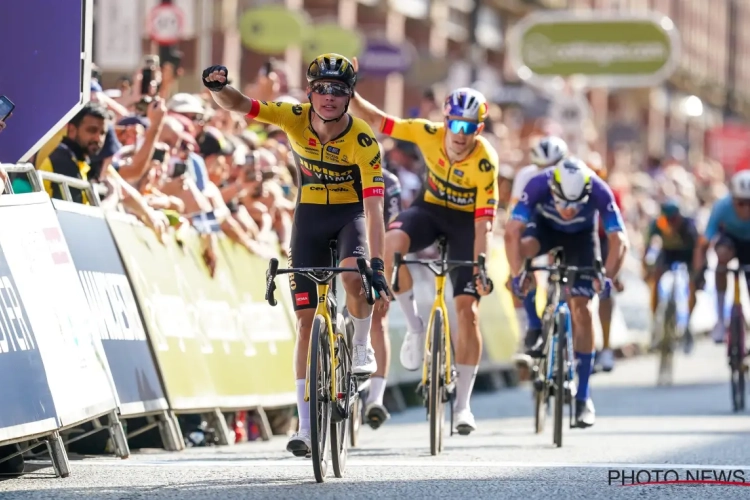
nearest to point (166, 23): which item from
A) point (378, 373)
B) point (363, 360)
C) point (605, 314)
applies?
point (605, 314)

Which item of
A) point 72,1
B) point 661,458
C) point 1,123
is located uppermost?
point 72,1

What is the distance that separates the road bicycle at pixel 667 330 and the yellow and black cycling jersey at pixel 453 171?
882 centimetres

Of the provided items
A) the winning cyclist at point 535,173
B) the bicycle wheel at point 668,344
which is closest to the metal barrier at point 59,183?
the winning cyclist at point 535,173

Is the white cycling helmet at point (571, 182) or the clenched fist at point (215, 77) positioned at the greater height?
the clenched fist at point (215, 77)

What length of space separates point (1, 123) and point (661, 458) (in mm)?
4275

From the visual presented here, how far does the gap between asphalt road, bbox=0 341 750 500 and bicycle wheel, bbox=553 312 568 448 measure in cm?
15

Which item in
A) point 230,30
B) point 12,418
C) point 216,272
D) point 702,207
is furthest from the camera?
point 702,207

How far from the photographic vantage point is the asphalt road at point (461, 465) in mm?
8727

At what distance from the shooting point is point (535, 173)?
16.0 metres

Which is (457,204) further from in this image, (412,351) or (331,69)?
(331,69)

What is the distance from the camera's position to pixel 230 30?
2939 cm

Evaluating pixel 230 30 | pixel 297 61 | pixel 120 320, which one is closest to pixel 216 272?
pixel 120 320

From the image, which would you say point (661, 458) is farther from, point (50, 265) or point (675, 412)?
point (675, 412)

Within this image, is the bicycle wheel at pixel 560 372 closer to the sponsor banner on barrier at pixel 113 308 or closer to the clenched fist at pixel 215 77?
the sponsor banner on barrier at pixel 113 308
